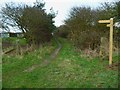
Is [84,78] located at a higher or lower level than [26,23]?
lower

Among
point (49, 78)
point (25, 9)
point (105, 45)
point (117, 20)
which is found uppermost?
point (25, 9)

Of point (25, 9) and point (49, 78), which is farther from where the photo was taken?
point (25, 9)

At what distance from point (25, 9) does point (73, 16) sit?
201 inches

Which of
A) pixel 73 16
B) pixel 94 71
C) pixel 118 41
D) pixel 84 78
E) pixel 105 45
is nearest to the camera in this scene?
pixel 84 78

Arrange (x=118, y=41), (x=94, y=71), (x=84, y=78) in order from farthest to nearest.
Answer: (x=118, y=41)
(x=94, y=71)
(x=84, y=78)

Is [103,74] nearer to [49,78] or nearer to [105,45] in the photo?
[49,78]

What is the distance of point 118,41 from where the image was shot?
640 inches

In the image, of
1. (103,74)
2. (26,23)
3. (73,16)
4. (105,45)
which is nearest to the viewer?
(103,74)

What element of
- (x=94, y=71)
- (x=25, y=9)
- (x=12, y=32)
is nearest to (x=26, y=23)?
(x=25, y=9)

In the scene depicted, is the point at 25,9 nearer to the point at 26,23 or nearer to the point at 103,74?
the point at 26,23

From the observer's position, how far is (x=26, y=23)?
23.7 meters

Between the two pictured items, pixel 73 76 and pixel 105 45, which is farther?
pixel 105 45

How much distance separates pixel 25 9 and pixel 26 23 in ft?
5.26

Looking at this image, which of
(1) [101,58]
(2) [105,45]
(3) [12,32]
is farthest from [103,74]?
(3) [12,32]
